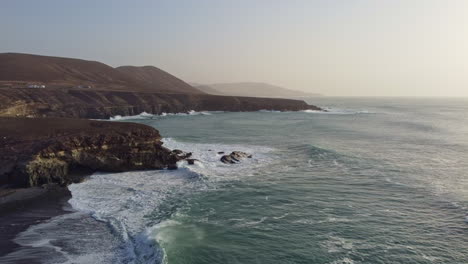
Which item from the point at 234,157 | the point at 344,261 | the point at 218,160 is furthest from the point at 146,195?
the point at 344,261

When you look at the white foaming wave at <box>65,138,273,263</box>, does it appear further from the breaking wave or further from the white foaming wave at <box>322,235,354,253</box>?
the white foaming wave at <box>322,235,354,253</box>

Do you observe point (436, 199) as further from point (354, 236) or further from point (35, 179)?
point (35, 179)

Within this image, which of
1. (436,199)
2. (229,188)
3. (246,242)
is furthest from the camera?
(229,188)

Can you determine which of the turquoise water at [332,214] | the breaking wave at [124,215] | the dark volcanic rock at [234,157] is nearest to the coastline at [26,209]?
the breaking wave at [124,215]

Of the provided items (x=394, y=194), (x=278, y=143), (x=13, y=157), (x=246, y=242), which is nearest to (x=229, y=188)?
(x=246, y=242)

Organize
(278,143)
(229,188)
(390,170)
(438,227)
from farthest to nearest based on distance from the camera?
(278,143)
(390,170)
(229,188)
(438,227)
